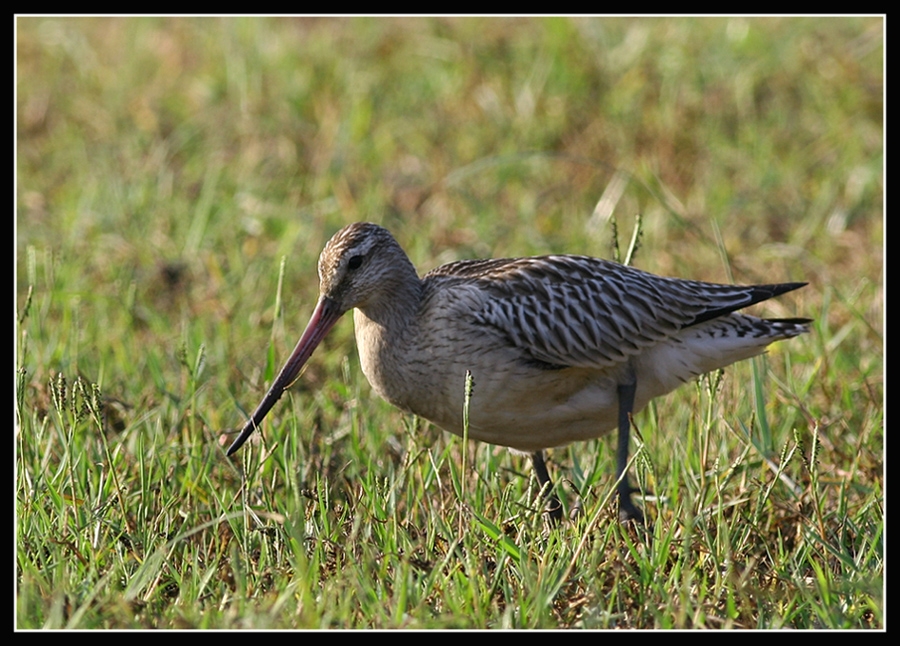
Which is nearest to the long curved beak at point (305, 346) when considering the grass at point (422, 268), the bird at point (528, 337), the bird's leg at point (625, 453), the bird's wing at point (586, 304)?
the bird at point (528, 337)

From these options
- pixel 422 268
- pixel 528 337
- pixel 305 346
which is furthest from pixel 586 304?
pixel 422 268

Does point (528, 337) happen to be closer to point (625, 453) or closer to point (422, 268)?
point (625, 453)

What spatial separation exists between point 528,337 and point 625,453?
→ 1.79ft

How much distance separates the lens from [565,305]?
4703mm

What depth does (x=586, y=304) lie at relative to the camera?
4.74m

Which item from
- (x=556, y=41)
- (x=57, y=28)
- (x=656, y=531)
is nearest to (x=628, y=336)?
(x=656, y=531)

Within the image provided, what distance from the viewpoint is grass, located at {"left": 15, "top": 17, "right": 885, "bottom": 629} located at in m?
3.71

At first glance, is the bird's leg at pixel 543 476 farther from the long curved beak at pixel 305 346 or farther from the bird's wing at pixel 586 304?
the long curved beak at pixel 305 346

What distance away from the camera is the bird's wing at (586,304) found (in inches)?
180

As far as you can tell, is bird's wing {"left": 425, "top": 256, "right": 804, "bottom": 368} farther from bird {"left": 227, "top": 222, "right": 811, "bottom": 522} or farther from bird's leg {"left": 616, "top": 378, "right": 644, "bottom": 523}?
bird's leg {"left": 616, "top": 378, "right": 644, "bottom": 523}

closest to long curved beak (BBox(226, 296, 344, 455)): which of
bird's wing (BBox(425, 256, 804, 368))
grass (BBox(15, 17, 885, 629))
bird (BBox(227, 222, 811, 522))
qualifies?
bird (BBox(227, 222, 811, 522))

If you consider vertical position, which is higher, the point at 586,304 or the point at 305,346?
the point at 586,304

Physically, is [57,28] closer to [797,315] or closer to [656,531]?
[797,315]
